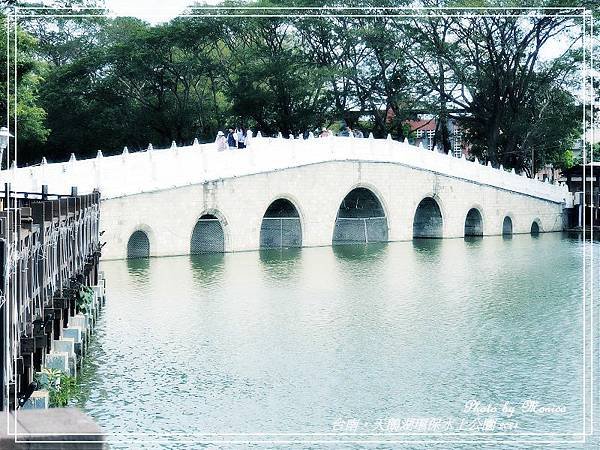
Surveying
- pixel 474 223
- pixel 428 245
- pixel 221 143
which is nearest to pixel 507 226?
pixel 474 223

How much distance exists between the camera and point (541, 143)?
43812 millimetres

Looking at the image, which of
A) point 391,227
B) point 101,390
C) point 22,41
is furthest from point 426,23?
point 101,390

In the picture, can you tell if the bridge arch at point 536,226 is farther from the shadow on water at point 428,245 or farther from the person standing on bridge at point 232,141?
the person standing on bridge at point 232,141

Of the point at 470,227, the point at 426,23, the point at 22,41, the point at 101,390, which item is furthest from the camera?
the point at 426,23

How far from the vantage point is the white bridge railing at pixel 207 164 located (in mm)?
25375

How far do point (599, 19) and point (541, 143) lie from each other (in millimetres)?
8197

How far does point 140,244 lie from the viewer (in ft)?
91.8

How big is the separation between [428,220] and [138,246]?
13804mm

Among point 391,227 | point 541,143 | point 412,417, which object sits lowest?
point 412,417

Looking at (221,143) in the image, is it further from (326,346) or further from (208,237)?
(326,346)

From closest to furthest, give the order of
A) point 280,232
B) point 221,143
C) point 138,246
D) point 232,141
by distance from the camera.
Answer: point 138,246 < point 221,143 < point 232,141 < point 280,232

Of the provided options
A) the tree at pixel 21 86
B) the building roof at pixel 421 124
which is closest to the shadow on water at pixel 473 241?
the building roof at pixel 421 124

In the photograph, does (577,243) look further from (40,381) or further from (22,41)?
(40,381)

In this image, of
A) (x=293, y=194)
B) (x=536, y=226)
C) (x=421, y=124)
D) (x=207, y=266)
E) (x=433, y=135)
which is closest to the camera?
(x=207, y=266)
